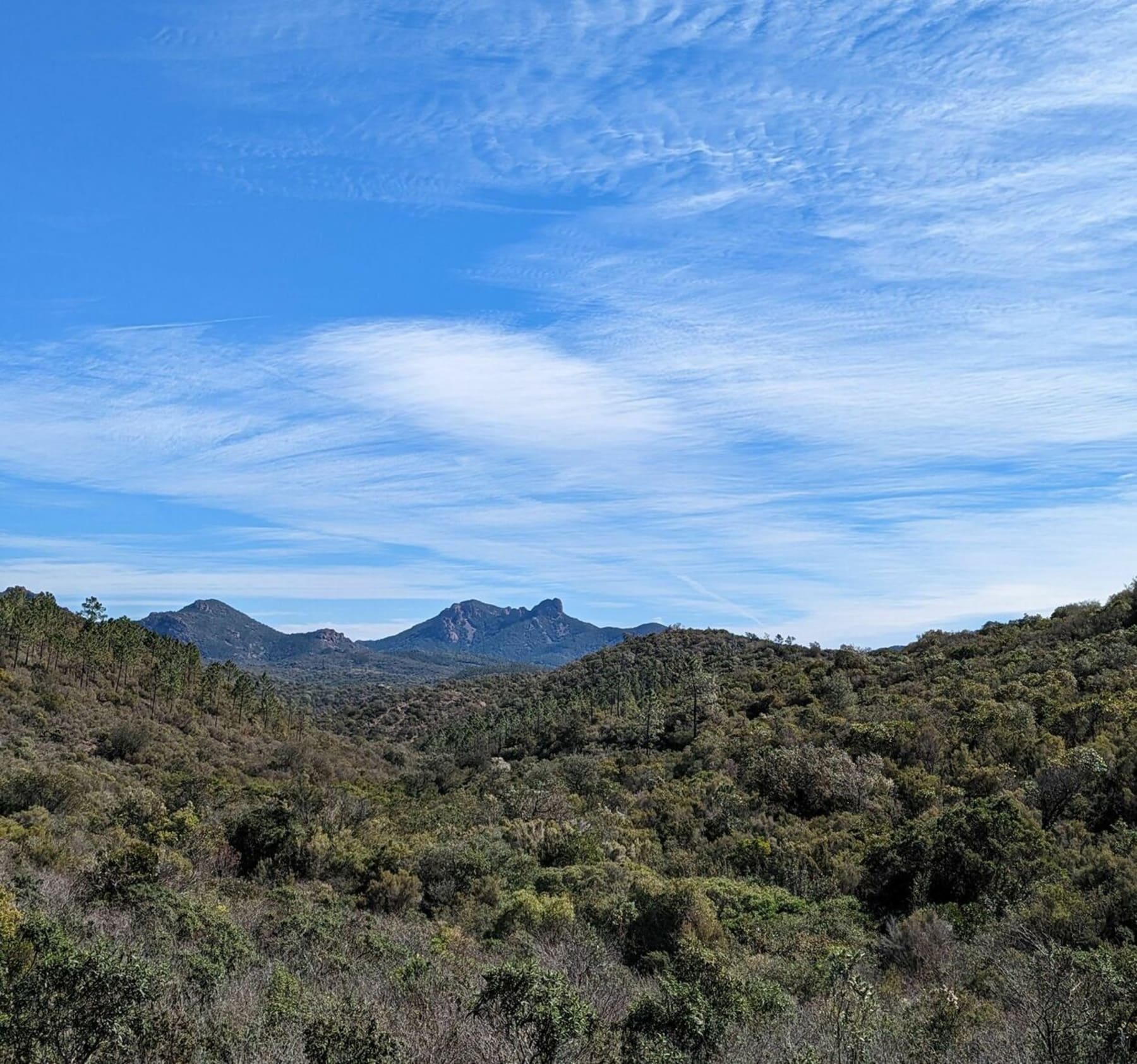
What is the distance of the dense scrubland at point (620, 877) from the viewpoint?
364 inches

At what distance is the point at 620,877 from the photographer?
24.0 m

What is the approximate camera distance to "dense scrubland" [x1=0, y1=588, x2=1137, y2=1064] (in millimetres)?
9242

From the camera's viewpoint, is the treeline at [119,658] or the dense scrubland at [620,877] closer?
the dense scrubland at [620,877]

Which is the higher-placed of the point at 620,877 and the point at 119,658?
the point at 119,658

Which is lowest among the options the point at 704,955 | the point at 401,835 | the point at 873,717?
the point at 401,835

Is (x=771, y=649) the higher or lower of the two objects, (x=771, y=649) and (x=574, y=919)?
the higher

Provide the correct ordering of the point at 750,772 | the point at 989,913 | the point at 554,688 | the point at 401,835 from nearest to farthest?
the point at 989,913, the point at 401,835, the point at 750,772, the point at 554,688

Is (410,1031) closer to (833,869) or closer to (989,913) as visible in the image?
(989,913)

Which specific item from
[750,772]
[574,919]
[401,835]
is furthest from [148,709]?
[574,919]

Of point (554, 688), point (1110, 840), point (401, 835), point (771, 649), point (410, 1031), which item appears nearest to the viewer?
point (410, 1031)

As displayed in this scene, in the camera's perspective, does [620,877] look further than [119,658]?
No

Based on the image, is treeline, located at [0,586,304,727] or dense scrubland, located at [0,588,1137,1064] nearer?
dense scrubland, located at [0,588,1137,1064]

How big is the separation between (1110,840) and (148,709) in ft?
187

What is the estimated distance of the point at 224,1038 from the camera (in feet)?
30.7
